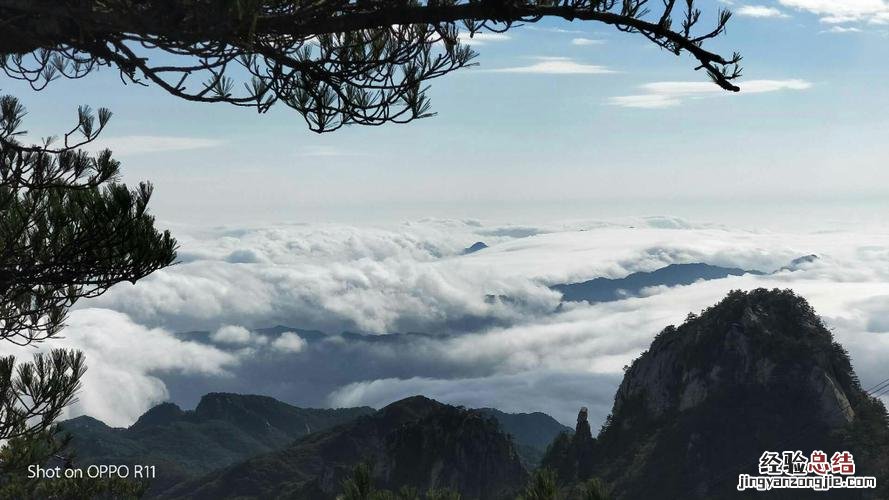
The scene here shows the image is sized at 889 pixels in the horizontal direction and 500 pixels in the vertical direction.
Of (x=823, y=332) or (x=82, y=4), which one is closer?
(x=82, y=4)

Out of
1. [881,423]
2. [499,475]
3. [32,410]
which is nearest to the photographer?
[32,410]

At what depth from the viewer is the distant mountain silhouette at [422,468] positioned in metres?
144

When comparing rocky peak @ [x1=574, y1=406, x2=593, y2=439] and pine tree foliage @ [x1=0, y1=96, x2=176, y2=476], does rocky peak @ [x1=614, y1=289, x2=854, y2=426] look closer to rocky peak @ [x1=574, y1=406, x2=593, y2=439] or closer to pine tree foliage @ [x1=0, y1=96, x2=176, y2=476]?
rocky peak @ [x1=574, y1=406, x2=593, y2=439]

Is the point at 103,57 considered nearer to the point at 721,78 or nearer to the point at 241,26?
the point at 241,26

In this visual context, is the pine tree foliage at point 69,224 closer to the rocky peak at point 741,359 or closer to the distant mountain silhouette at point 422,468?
the rocky peak at point 741,359

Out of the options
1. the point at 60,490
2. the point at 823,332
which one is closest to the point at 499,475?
the point at 823,332

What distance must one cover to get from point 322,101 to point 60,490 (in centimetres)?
1977

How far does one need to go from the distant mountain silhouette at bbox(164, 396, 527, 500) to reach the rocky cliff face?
25.9 metres

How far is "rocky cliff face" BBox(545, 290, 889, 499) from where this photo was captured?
349 ft

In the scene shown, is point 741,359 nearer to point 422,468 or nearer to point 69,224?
point 422,468

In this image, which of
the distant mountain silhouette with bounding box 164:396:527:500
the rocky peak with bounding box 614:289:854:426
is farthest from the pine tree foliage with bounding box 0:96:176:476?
the distant mountain silhouette with bounding box 164:396:527:500

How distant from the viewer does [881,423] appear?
97.2 metres

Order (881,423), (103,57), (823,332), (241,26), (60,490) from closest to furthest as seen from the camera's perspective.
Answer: (241,26)
(103,57)
(60,490)
(881,423)
(823,332)

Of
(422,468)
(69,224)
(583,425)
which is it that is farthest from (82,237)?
(422,468)
